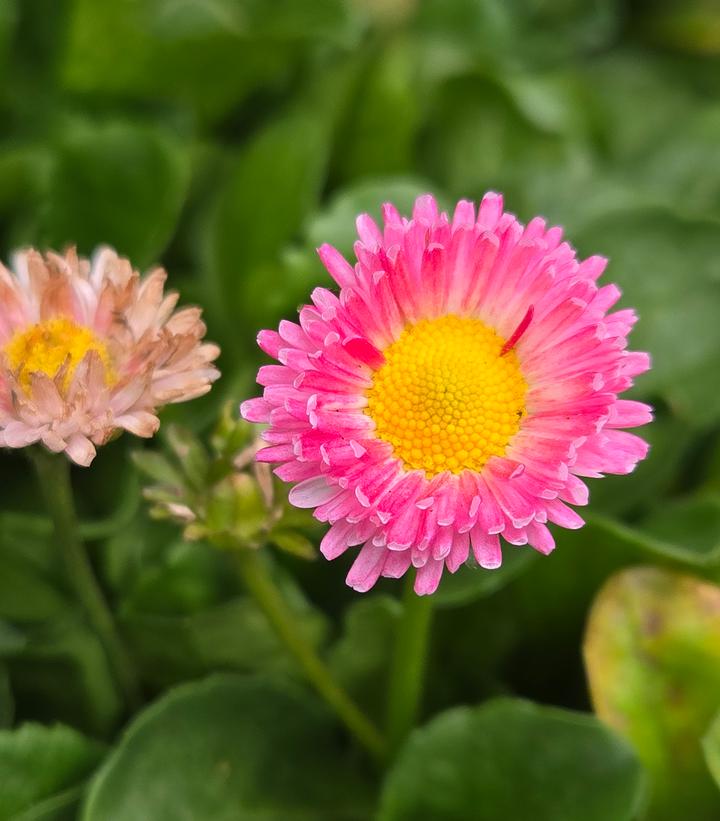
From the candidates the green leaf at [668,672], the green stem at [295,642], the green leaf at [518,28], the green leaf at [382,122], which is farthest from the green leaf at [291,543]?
the green leaf at [518,28]

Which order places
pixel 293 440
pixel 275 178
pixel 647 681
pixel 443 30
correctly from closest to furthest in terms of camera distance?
pixel 293 440, pixel 647 681, pixel 275 178, pixel 443 30

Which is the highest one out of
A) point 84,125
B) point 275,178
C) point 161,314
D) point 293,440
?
point 84,125

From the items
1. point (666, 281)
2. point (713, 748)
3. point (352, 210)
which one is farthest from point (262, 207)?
point (713, 748)

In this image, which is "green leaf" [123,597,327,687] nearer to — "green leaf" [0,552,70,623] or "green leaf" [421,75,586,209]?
"green leaf" [0,552,70,623]

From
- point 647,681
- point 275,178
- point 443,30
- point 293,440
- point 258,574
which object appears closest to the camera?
point 293,440

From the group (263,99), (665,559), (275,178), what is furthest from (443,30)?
(665,559)

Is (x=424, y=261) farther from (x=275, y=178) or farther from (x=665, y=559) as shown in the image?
(x=275, y=178)

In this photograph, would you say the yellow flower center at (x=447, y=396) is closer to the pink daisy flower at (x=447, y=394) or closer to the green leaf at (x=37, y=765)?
the pink daisy flower at (x=447, y=394)
